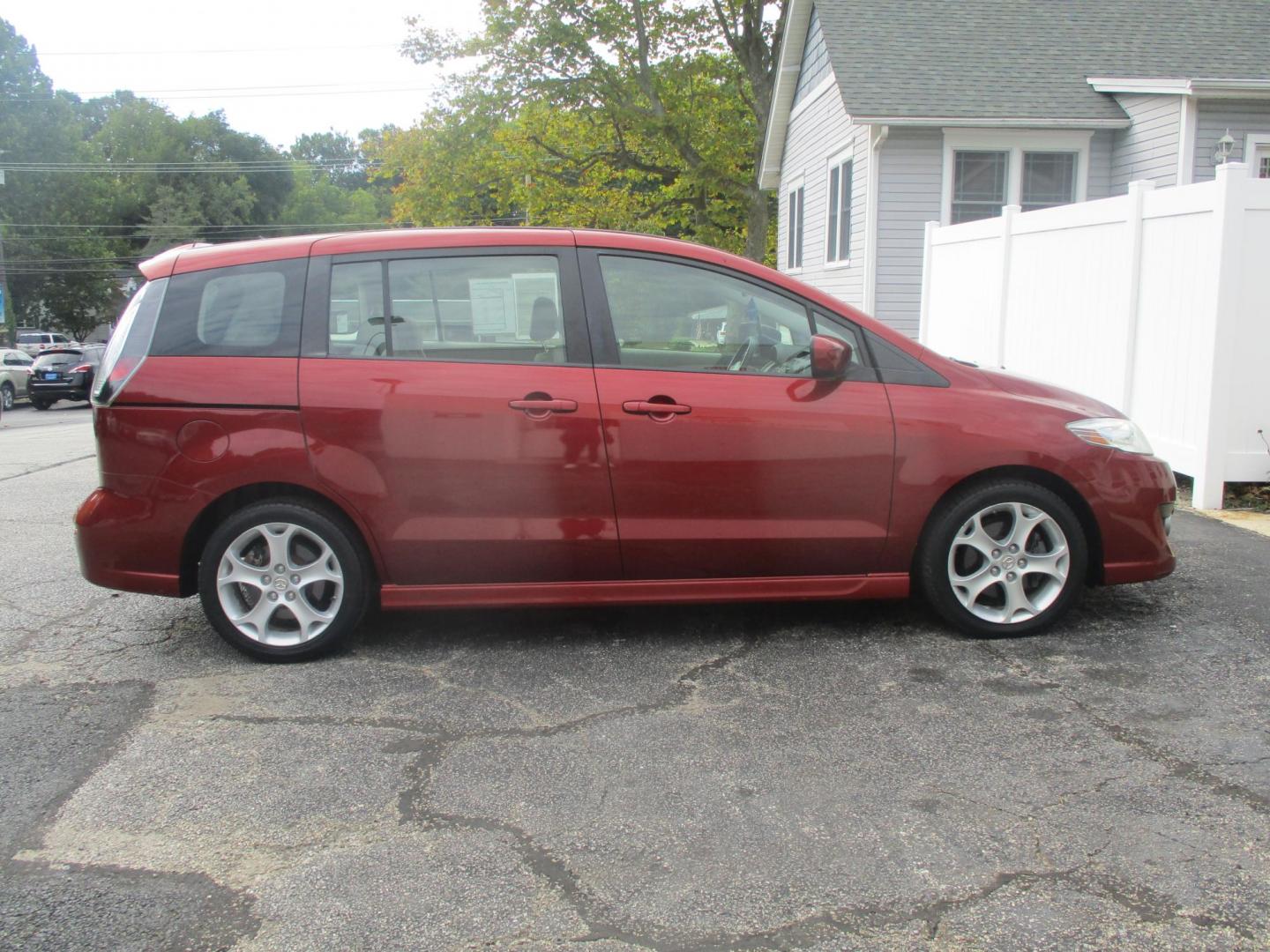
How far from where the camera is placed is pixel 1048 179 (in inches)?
604

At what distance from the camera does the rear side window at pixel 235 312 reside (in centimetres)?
455

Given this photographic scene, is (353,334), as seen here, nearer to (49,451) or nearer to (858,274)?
(49,451)

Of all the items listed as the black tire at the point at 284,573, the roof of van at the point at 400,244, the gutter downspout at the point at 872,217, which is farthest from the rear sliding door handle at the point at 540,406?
the gutter downspout at the point at 872,217

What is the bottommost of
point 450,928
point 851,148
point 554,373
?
point 450,928

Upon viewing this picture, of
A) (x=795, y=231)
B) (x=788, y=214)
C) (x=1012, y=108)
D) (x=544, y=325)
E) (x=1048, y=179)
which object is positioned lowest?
(x=544, y=325)

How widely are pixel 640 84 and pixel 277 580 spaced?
1019 inches

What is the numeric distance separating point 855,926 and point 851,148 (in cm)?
1503

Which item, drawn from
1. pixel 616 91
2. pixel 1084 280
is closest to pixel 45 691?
pixel 1084 280

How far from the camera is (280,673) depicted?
451cm

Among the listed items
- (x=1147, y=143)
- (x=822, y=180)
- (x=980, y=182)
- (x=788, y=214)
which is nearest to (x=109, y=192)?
(x=788, y=214)

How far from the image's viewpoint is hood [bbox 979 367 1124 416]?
482cm

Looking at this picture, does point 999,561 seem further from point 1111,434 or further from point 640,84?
point 640,84

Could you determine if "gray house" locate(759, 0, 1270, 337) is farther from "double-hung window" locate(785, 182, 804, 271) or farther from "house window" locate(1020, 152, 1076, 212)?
"double-hung window" locate(785, 182, 804, 271)

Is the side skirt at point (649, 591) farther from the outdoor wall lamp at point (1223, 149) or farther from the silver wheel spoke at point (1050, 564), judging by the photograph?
the outdoor wall lamp at point (1223, 149)
